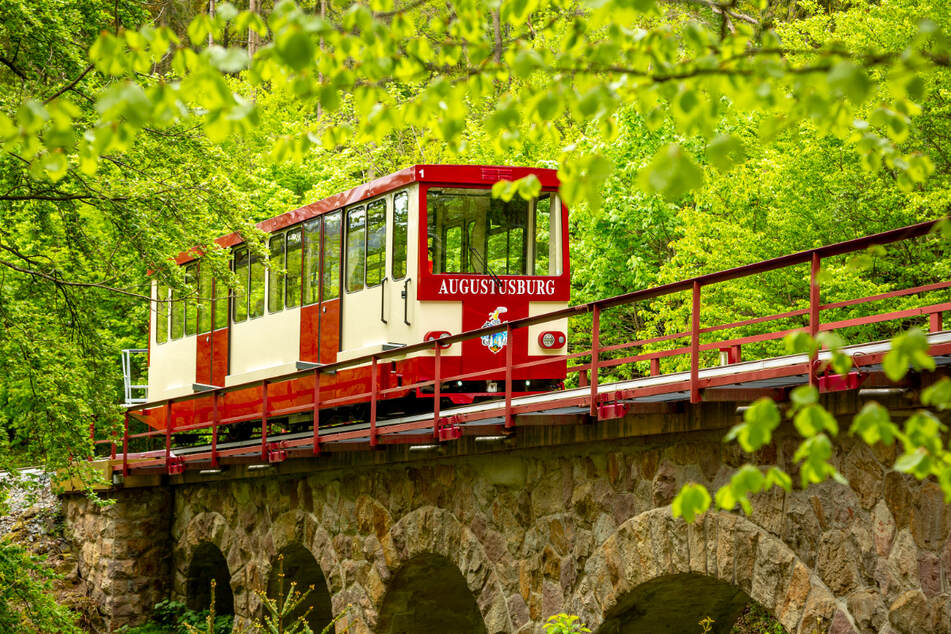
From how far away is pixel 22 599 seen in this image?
1160cm

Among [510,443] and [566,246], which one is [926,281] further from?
[510,443]

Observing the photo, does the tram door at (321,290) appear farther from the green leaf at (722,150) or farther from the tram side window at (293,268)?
the green leaf at (722,150)

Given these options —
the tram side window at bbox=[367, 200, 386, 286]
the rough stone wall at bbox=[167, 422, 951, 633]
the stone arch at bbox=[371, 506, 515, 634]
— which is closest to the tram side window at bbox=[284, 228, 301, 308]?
the tram side window at bbox=[367, 200, 386, 286]

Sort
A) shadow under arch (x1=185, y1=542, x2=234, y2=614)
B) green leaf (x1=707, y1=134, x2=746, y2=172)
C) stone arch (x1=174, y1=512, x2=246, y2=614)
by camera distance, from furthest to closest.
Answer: shadow under arch (x1=185, y1=542, x2=234, y2=614), stone arch (x1=174, y1=512, x2=246, y2=614), green leaf (x1=707, y1=134, x2=746, y2=172)

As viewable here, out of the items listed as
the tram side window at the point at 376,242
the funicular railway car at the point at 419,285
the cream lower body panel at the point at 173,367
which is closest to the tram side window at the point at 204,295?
the cream lower body panel at the point at 173,367

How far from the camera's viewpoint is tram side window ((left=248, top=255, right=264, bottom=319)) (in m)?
16.5

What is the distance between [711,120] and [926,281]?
15.4 meters

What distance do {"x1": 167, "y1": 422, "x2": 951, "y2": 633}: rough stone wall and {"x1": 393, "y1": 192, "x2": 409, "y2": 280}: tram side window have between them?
2.40m

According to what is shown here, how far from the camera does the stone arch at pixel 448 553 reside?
10523 mm

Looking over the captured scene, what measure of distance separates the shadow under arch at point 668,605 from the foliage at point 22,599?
5.96 metres

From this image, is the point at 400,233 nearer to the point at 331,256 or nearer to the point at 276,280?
the point at 331,256

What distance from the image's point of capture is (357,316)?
14109mm

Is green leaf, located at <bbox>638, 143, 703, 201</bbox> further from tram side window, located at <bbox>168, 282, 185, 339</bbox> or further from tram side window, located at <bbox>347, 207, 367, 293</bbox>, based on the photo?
tram side window, located at <bbox>168, 282, 185, 339</bbox>

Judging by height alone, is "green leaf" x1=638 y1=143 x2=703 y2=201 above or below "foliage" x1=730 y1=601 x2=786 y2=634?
above
